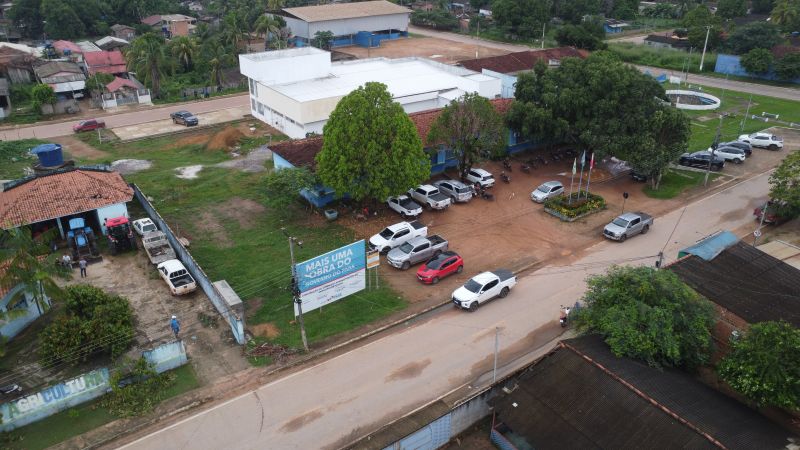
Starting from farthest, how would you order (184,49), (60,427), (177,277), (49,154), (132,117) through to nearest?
Result: (184,49) → (132,117) → (49,154) → (177,277) → (60,427)

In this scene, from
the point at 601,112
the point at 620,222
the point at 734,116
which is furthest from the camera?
the point at 734,116

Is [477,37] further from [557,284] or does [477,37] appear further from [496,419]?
[496,419]

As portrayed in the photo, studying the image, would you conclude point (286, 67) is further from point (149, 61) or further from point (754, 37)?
point (754, 37)

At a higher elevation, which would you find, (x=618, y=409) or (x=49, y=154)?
(x=49, y=154)

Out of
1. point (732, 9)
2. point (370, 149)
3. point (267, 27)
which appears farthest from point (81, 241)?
point (732, 9)

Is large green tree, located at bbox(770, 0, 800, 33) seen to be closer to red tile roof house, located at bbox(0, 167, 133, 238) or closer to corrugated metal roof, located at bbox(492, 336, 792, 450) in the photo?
corrugated metal roof, located at bbox(492, 336, 792, 450)

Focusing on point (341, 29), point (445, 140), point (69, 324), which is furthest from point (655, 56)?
point (69, 324)

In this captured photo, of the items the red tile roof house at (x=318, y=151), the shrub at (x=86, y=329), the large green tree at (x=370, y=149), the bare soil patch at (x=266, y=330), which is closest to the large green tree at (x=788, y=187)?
the red tile roof house at (x=318, y=151)
